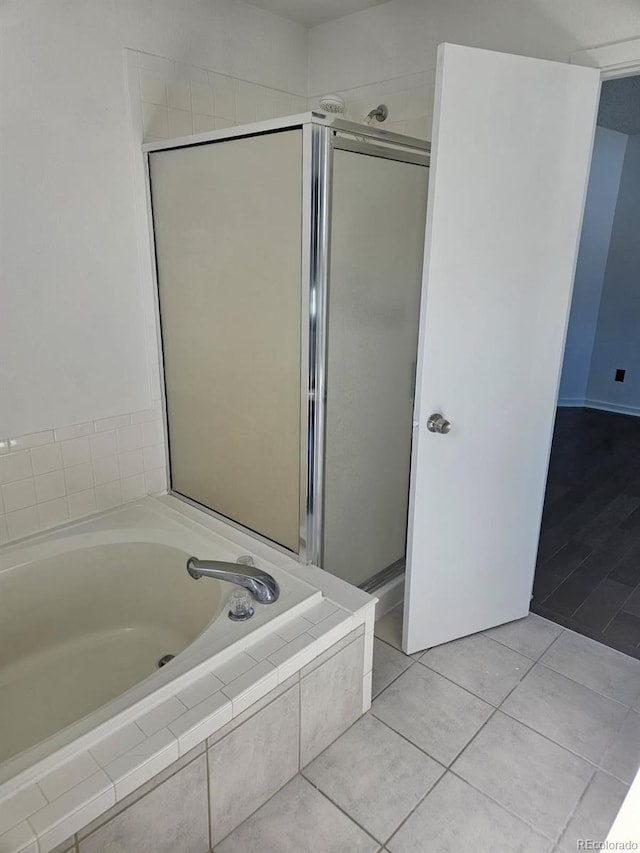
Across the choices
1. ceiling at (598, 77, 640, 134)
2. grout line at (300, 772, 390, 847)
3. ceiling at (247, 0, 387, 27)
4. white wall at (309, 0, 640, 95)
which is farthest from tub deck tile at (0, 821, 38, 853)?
ceiling at (598, 77, 640, 134)

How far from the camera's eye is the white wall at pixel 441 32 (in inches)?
70.6

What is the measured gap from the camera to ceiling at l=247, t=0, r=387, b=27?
2.24 metres

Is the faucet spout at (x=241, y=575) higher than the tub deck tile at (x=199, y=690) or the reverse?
higher

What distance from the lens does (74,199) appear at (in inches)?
74.1

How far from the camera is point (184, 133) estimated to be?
7.04 feet

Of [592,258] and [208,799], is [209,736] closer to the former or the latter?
[208,799]

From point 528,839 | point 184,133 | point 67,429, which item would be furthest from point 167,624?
point 184,133

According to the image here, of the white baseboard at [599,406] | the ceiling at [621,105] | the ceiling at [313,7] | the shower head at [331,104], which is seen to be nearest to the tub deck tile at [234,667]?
the shower head at [331,104]

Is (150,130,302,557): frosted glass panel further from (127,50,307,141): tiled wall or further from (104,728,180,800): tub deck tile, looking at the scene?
(104,728,180,800): tub deck tile

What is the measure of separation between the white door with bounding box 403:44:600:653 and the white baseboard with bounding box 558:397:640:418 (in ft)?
12.1

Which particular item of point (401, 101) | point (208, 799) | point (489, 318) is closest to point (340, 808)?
point (208, 799)

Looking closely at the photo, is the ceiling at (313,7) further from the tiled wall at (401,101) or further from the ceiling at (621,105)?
the ceiling at (621,105)

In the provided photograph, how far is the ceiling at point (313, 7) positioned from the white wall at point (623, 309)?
3.66 m

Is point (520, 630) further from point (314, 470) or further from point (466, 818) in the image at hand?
point (314, 470)
